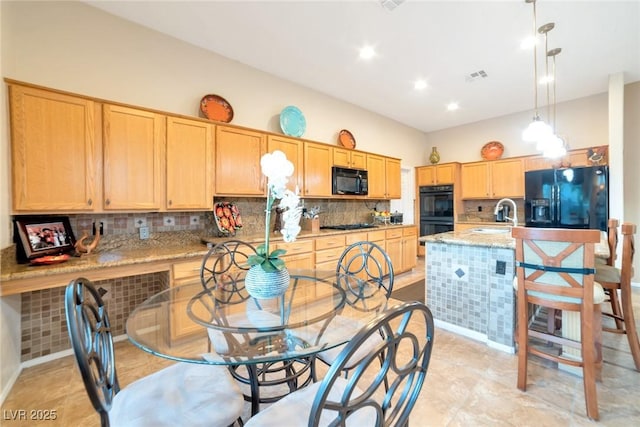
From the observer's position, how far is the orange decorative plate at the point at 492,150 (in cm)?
533

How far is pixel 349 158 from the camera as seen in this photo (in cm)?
419

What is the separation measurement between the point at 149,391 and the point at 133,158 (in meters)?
1.98

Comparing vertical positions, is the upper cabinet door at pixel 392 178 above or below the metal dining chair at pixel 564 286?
above

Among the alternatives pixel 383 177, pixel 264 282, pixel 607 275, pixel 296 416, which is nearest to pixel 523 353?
pixel 607 275

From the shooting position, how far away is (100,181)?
2.15m

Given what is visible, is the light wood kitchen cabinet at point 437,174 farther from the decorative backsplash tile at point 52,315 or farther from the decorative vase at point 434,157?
the decorative backsplash tile at point 52,315

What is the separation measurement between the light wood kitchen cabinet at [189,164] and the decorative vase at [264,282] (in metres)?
1.55

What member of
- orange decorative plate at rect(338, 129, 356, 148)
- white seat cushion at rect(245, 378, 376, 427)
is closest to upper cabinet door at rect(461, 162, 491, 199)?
orange decorative plate at rect(338, 129, 356, 148)

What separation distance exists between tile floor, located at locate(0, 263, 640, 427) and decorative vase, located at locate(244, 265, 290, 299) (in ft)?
3.72

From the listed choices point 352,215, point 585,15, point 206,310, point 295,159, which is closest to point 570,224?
point 585,15

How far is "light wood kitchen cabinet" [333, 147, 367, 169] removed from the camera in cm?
401

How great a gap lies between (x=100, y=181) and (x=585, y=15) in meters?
4.75

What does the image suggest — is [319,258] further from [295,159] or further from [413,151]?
[413,151]

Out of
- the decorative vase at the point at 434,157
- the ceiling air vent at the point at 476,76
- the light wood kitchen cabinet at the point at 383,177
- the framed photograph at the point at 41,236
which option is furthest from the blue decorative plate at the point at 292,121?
the decorative vase at the point at 434,157
